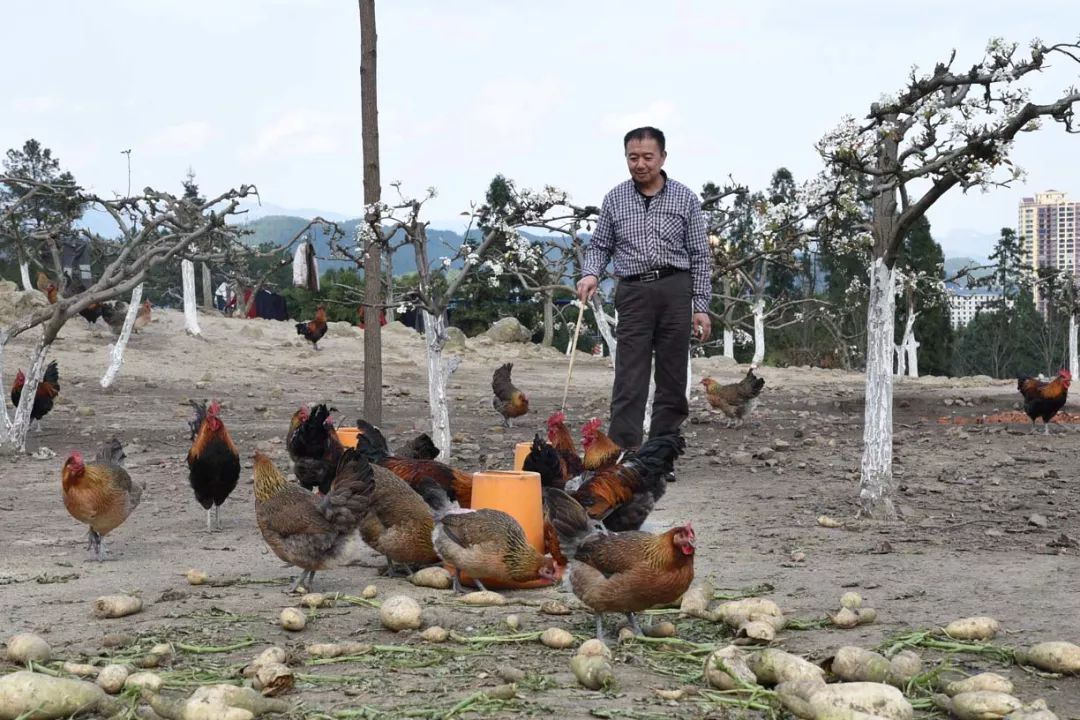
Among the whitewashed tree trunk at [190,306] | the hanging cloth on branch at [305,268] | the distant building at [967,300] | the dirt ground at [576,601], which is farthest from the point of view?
the distant building at [967,300]

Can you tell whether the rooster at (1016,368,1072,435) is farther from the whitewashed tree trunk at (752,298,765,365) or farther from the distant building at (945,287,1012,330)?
the whitewashed tree trunk at (752,298,765,365)

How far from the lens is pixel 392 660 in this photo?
457 centimetres

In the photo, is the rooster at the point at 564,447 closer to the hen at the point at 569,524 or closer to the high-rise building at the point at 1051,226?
the hen at the point at 569,524

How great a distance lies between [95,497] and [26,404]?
5398 millimetres

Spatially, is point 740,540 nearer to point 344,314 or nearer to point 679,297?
point 679,297

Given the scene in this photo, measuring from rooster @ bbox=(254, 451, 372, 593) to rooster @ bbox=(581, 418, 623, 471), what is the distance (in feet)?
6.42

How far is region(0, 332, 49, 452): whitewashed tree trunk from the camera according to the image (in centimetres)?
1177

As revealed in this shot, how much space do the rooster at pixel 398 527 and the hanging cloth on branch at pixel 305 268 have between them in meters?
9.85

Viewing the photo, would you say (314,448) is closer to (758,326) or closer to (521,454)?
(521,454)

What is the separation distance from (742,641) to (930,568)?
1.90 m

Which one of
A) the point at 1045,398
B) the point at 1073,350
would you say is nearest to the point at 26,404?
the point at 1045,398

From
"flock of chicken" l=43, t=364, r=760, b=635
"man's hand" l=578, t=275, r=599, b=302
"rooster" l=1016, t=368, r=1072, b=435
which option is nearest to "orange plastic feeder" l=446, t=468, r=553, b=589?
"flock of chicken" l=43, t=364, r=760, b=635

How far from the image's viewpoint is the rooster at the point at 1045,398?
45.4 ft

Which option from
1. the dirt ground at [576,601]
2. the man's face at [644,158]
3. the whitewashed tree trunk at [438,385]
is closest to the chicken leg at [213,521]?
the dirt ground at [576,601]
